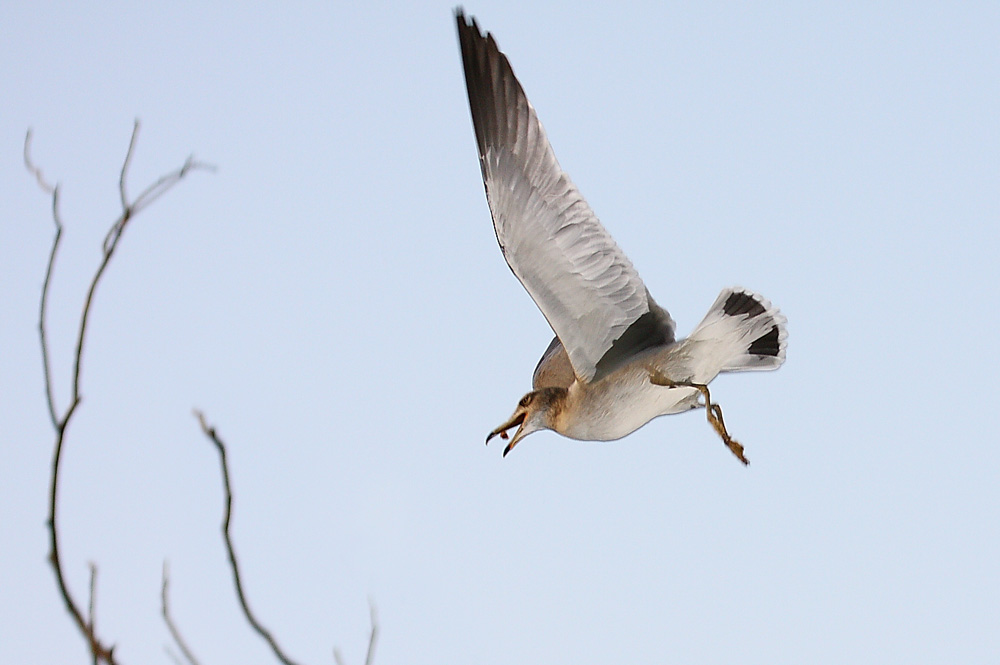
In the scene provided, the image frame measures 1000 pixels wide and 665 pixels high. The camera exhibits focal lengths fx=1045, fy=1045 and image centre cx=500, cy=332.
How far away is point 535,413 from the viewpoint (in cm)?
393

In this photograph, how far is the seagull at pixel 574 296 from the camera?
12.2 feet

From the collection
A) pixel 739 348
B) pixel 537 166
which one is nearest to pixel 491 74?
pixel 537 166

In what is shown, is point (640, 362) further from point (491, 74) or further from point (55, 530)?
point (55, 530)

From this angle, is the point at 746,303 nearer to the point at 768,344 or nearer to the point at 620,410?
the point at 768,344

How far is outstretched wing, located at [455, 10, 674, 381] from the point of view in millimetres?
3695

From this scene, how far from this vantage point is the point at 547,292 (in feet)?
12.5

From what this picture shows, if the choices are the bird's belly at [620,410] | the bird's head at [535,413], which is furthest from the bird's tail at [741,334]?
the bird's head at [535,413]

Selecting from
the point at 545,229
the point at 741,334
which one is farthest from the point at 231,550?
the point at 741,334

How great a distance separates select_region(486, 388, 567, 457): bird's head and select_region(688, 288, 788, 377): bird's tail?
63 centimetres

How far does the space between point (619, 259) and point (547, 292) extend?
29 cm

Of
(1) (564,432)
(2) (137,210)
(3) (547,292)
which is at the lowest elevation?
(1) (564,432)

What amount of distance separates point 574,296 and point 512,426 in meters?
0.53

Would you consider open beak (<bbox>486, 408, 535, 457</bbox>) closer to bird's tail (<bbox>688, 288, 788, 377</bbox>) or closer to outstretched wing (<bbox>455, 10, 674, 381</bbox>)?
outstretched wing (<bbox>455, 10, 674, 381</bbox>)

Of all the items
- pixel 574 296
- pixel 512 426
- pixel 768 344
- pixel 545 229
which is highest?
pixel 545 229
